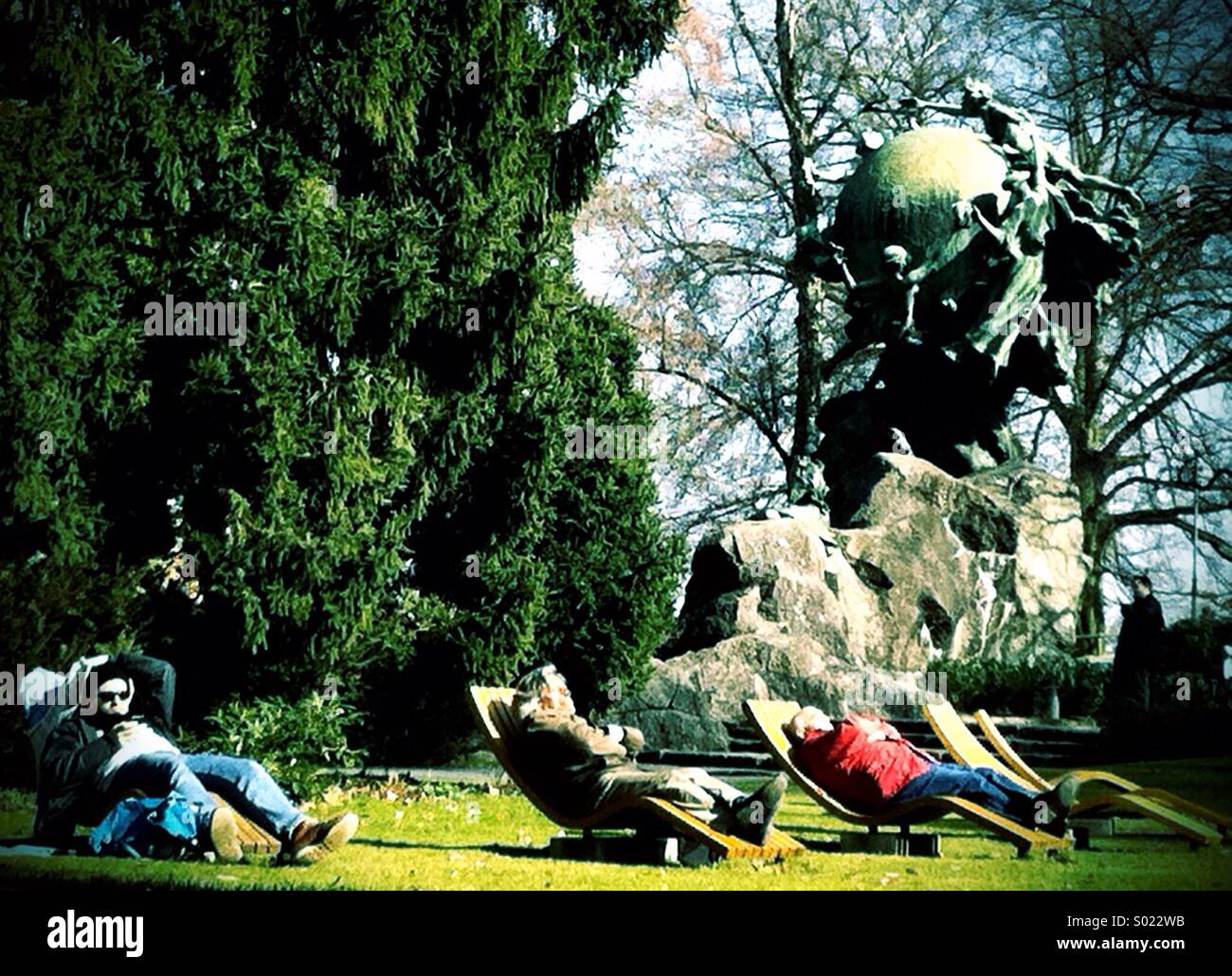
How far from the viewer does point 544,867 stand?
8.62 meters

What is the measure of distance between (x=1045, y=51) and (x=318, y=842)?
1926cm

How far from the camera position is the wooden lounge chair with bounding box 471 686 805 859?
8344 mm

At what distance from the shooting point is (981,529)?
57.4 feet

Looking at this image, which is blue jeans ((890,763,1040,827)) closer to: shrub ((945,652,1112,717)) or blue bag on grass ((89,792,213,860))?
blue bag on grass ((89,792,213,860))

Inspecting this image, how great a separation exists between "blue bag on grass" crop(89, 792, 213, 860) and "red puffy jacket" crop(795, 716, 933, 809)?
12.8 ft

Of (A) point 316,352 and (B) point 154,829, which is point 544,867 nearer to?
(B) point 154,829

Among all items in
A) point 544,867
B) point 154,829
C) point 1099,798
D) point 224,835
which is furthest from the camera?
point 1099,798

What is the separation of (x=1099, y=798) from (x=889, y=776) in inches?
49.6

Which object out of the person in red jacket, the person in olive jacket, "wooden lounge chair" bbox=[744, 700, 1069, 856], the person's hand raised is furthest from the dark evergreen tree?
the person in red jacket

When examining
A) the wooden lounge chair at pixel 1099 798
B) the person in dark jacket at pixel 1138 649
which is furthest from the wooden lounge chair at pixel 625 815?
the person in dark jacket at pixel 1138 649

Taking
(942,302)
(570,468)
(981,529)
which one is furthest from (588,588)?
(942,302)

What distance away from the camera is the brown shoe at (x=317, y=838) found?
786 cm

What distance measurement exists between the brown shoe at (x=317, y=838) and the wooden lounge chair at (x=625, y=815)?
4.99ft

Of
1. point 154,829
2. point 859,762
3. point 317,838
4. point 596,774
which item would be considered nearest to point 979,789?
point 859,762
